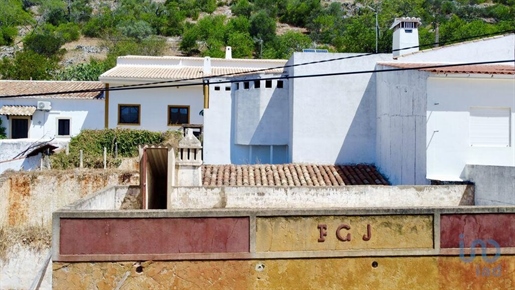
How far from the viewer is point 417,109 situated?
52.2ft

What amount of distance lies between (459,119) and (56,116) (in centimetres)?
1735

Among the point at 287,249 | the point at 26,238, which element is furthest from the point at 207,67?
the point at 287,249

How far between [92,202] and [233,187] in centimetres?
378

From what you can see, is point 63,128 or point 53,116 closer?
point 53,116

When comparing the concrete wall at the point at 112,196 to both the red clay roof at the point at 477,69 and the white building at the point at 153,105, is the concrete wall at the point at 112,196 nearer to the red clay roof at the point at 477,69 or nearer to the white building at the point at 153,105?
the red clay roof at the point at 477,69

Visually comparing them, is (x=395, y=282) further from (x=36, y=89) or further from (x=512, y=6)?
(x=512, y=6)

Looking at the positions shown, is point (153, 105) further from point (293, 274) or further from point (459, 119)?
point (293, 274)

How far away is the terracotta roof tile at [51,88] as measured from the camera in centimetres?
2580

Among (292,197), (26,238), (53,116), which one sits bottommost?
(26,238)

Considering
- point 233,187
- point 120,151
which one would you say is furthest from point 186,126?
point 233,187

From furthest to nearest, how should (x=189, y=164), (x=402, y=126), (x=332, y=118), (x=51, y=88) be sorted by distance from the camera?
1. (x=51, y=88)
2. (x=332, y=118)
3. (x=402, y=126)
4. (x=189, y=164)

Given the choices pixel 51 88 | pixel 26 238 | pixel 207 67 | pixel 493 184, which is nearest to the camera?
pixel 493 184

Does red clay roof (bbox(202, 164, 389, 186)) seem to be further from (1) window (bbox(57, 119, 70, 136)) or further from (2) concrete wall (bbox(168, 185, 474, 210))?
(1) window (bbox(57, 119, 70, 136))

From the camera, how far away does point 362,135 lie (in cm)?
2056
